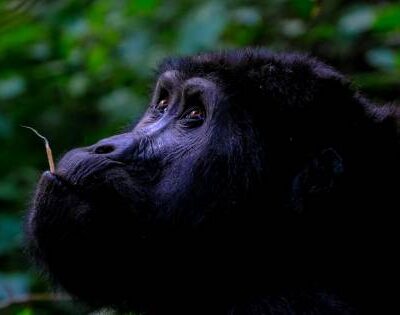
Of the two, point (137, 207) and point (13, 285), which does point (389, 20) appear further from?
point (13, 285)

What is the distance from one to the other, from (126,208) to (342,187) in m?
0.79

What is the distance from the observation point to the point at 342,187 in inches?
138

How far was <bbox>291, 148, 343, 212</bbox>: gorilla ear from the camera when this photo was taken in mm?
3498

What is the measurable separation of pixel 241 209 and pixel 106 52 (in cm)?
363

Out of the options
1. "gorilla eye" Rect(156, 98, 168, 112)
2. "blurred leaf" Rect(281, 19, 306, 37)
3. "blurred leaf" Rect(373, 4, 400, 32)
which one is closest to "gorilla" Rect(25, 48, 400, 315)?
"gorilla eye" Rect(156, 98, 168, 112)

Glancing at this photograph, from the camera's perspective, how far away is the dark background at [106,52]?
222 inches

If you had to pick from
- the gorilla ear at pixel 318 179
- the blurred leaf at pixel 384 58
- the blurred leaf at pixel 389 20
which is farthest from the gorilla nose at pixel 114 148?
the blurred leaf at pixel 384 58

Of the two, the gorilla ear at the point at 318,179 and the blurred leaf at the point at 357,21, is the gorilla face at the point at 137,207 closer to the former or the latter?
the gorilla ear at the point at 318,179

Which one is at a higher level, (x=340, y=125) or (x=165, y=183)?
(x=340, y=125)

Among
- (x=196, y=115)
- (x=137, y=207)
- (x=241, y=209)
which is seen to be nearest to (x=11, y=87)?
(x=196, y=115)

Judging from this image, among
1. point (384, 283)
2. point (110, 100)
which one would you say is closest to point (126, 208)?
point (384, 283)

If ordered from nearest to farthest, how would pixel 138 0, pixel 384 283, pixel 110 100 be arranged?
pixel 384 283
pixel 138 0
pixel 110 100

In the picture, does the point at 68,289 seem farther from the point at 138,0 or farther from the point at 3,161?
the point at 3,161

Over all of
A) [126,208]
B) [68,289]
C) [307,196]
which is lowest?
[68,289]
